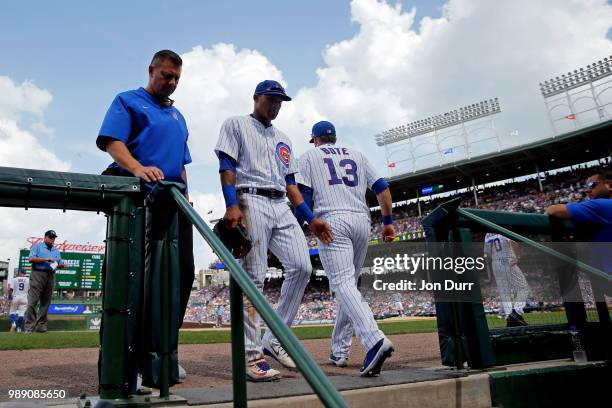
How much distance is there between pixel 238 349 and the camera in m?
1.49

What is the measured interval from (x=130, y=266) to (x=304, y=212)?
1480 millimetres

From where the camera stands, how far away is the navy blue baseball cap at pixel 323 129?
12.1 ft

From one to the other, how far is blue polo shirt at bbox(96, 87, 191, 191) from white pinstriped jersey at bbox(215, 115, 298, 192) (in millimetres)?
463

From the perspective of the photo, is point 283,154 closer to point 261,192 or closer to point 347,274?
point 261,192

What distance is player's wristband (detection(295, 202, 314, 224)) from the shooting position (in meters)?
3.06

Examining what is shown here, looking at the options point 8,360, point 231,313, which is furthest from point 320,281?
point 231,313

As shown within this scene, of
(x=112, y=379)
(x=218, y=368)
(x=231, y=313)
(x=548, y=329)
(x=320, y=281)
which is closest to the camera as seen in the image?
(x=231, y=313)

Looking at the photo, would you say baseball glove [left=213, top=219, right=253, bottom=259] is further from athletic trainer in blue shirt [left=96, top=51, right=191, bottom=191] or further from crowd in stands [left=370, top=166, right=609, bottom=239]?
crowd in stands [left=370, top=166, right=609, bottom=239]

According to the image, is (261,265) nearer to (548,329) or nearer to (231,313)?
(231,313)

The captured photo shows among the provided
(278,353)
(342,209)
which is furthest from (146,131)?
(278,353)

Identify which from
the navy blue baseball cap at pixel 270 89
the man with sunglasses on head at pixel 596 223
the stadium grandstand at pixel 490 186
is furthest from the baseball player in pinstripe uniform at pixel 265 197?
the stadium grandstand at pixel 490 186

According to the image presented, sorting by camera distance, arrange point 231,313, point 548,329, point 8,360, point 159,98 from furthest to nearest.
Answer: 1. point 8,360
2. point 548,329
3. point 159,98
4. point 231,313

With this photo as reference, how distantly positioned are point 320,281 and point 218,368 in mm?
35675

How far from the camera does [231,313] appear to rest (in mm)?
1471
